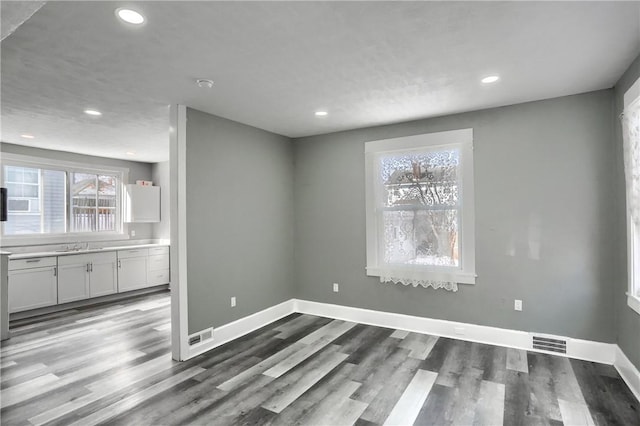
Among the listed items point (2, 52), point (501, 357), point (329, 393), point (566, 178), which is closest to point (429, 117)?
point (566, 178)

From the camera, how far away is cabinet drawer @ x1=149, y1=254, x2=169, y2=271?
6394mm

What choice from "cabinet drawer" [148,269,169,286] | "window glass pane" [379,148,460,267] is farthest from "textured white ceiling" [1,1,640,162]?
"cabinet drawer" [148,269,169,286]

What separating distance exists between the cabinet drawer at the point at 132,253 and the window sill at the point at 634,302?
6.73m

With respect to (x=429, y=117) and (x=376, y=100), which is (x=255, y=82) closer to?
(x=376, y=100)

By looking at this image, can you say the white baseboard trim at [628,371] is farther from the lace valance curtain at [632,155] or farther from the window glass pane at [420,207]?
the window glass pane at [420,207]

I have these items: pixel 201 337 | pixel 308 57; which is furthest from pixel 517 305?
pixel 201 337

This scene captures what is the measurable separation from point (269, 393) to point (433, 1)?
114 inches

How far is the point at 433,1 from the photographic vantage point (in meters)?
1.79

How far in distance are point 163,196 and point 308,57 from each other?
553 centimetres

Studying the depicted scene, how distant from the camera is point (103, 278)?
5.64 m

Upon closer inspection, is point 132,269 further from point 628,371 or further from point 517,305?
Answer: point 628,371

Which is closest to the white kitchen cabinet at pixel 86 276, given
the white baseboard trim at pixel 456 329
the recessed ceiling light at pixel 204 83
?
the white baseboard trim at pixel 456 329

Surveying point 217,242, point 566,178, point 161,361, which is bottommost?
point 161,361

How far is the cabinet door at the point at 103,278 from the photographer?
18.1 feet
